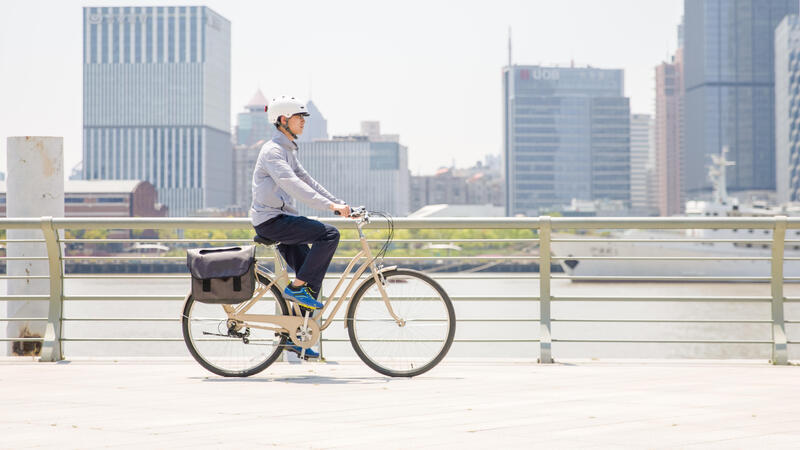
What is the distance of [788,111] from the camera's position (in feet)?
535

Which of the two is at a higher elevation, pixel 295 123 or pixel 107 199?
pixel 107 199

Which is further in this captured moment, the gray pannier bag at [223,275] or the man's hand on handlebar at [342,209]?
the gray pannier bag at [223,275]

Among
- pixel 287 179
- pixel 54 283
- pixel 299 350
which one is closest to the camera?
pixel 287 179

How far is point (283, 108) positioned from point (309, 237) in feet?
2.83

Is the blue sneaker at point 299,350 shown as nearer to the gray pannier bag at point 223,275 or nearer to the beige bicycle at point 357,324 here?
the beige bicycle at point 357,324

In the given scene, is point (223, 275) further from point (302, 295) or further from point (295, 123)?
point (295, 123)

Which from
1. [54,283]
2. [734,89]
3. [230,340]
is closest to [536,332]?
[54,283]

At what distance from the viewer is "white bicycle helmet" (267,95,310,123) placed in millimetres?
6051

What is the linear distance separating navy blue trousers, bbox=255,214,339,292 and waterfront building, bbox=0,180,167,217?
375 feet

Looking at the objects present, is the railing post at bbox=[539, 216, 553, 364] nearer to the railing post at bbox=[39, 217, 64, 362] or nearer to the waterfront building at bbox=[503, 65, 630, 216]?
the railing post at bbox=[39, 217, 64, 362]

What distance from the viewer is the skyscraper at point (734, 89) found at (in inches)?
7180

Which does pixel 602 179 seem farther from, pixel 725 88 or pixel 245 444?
pixel 245 444

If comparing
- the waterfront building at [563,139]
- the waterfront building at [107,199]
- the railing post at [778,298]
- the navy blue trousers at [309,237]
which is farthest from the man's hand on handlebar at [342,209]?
the waterfront building at [563,139]

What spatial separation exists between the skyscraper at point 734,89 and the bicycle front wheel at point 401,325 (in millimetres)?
182395
